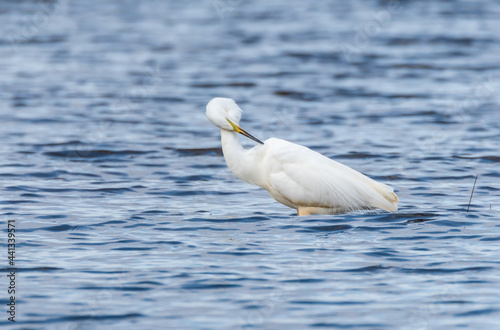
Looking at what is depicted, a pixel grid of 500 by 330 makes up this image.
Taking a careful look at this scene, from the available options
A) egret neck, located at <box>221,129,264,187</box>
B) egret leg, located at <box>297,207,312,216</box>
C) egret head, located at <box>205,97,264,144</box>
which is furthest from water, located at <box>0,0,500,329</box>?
egret head, located at <box>205,97,264,144</box>

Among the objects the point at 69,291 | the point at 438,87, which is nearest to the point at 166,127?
the point at 438,87

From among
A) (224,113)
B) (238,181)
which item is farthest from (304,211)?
(238,181)

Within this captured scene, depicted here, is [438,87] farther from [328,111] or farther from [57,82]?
[57,82]

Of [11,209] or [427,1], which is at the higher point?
[427,1]

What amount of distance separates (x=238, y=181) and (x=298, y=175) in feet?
8.76

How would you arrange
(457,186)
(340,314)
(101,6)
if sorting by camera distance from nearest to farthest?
(340,314)
(457,186)
(101,6)

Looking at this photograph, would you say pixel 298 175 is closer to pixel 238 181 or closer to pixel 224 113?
pixel 224 113

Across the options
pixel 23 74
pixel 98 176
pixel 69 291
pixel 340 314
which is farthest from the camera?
pixel 23 74

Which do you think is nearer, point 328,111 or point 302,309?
point 302,309

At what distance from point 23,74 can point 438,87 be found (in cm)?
922

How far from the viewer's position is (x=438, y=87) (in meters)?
19.1

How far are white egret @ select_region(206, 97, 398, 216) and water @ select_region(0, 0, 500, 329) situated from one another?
19 centimetres

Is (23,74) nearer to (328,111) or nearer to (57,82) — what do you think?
(57,82)

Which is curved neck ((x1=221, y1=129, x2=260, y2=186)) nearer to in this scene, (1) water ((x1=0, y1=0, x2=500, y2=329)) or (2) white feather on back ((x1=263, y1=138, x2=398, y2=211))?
(2) white feather on back ((x1=263, y1=138, x2=398, y2=211))
